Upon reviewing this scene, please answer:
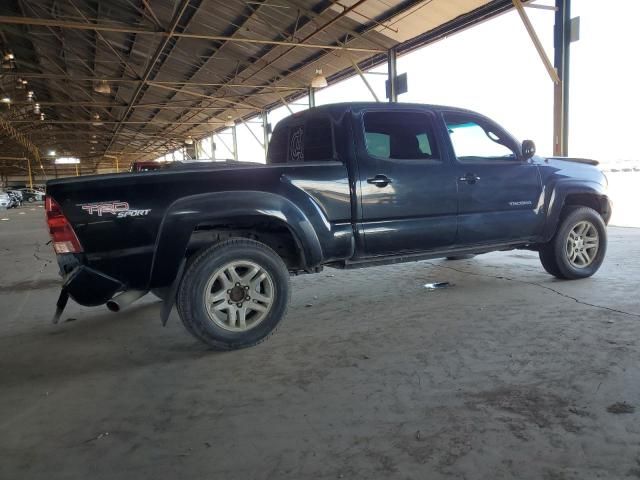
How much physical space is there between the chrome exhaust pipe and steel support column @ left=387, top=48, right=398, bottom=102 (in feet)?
43.5

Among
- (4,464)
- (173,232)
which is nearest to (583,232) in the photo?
(173,232)

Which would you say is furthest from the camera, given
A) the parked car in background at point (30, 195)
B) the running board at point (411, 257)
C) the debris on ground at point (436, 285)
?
the parked car in background at point (30, 195)

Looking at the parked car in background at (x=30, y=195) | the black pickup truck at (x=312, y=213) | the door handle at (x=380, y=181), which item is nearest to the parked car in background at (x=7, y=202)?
the parked car in background at (x=30, y=195)

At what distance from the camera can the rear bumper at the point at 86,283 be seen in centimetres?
311

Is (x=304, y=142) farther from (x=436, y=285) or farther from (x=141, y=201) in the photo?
(x=436, y=285)

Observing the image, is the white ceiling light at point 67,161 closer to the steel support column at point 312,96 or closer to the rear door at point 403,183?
the steel support column at point 312,96

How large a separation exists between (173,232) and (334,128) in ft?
5.38

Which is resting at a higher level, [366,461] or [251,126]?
[251,126]

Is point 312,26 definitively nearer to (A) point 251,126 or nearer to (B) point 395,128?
(B) point 395,128

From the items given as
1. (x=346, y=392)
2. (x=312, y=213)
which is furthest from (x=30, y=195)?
(x=346, y=392)

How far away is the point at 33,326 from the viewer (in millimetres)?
4316

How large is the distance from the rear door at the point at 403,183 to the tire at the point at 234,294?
87 centimetres

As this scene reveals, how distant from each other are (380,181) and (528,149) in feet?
5.83

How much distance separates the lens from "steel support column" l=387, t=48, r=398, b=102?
14828 millimetres
